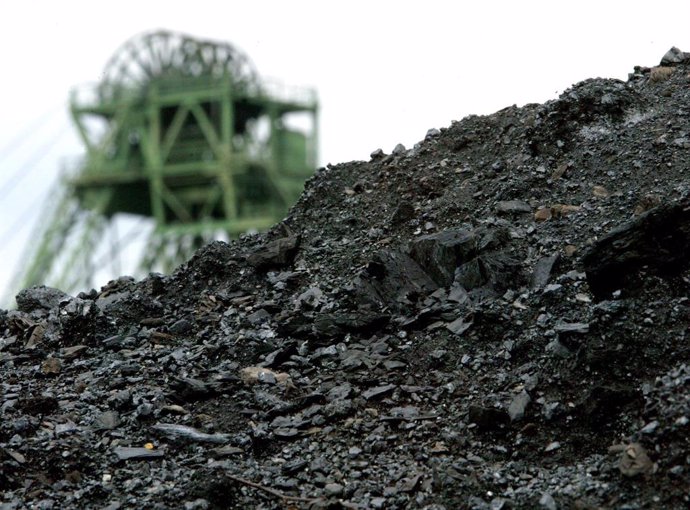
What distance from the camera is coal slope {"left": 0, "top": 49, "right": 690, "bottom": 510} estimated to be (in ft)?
20.1

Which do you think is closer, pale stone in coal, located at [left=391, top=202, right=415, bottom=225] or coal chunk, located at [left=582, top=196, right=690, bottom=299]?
coal chunk, located at [left=582, top=196, right=690, bottom=299]

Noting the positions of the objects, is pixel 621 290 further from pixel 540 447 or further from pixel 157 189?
pixel 157 189

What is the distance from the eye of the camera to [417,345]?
7.92 meters

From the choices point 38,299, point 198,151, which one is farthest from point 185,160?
point 38,299

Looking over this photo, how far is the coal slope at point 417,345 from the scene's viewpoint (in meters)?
6.12

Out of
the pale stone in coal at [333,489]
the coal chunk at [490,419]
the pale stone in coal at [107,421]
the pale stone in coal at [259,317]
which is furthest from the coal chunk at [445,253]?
the pale stone in coal at [107,421]

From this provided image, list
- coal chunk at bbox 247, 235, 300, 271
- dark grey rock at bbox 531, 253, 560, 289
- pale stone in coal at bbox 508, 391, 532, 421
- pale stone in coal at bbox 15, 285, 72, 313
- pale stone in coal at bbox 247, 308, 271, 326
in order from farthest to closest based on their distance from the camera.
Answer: pale stone in coal at bbox 15, 285, 72, 313, coal chunk at bbox 247, 235, 300, 271, pale stone in coal at bbox 247, 308, 271, 326, dark grey rock at bbox 531, 253, 560, 289, pale stone in coal at bbox 508, 391, 532, 421

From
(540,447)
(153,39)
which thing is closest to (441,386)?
(540,447)

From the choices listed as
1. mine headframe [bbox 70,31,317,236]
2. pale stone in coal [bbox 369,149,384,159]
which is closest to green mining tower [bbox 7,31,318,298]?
mine headframe [bbox 70,31,317,236]

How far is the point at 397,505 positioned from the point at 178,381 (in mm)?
2627

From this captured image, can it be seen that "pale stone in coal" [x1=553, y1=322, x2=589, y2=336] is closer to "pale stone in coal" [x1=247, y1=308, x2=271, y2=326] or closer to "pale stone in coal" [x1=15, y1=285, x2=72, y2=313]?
"pale stone in coal" [x1=247, y1=308, x2=271, y2=326]

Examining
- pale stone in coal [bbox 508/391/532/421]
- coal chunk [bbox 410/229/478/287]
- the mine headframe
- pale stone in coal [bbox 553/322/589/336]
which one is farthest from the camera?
the mine headframe

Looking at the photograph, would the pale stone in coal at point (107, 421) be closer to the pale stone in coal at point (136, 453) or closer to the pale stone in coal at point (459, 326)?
the pale stone in coal at point (136, 453)

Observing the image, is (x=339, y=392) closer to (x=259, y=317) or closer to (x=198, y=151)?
(x=259, y=317)
